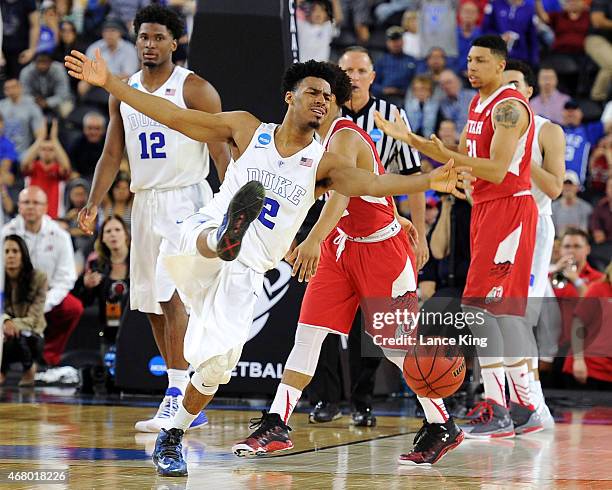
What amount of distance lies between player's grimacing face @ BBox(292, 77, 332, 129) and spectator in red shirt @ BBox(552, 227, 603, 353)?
16.0ft

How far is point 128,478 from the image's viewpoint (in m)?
5.43

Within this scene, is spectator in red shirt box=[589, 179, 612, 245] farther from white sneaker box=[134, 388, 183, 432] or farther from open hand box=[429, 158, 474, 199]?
open hand box=[429, 158, 474, 199]

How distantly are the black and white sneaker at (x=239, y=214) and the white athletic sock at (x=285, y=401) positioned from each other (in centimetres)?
137

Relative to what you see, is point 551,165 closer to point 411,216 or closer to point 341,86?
point 411,216

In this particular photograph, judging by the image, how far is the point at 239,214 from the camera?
5.27m

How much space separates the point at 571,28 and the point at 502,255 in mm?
8687

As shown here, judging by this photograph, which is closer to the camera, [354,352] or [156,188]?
[156,188]

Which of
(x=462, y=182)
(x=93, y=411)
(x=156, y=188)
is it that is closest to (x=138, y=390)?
(x=93, y=411)

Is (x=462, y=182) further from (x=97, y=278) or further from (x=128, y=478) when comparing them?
(x=97, y=278)

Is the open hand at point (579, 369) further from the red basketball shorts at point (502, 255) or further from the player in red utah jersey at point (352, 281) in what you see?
the player in red utah jersey at point (352, 281)

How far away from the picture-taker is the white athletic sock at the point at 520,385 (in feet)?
25.5

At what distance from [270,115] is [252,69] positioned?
39 centimetres

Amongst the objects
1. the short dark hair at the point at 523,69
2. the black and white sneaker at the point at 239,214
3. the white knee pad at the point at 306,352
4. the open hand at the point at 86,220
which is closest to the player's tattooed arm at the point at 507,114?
the short dark hair at the point at 523,69

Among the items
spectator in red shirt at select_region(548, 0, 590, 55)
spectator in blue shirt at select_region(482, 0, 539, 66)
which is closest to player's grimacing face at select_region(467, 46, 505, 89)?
spectator in blue shirt at select_region(482, 0, 539, 66)
